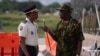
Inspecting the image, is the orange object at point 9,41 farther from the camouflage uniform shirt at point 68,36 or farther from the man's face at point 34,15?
the camouflage uniform shirt at point 68,36

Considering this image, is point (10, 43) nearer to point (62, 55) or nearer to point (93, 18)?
point (93, 18)

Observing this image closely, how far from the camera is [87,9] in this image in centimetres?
1142

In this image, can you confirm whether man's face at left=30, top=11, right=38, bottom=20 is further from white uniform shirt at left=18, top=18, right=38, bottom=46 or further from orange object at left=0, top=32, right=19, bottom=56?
orange object at left=0, top=32, right=19, bottom=56

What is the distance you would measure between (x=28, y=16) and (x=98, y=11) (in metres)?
4.55

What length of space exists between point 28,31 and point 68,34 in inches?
27.8

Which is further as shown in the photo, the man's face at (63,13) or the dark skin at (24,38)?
the dark skin at (24,38)

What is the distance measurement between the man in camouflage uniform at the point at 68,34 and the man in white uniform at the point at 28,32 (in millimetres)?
381

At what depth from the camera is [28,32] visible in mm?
6625

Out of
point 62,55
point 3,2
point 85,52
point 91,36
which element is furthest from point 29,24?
point 3,2

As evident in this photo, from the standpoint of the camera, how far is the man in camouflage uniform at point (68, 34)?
20.9ft

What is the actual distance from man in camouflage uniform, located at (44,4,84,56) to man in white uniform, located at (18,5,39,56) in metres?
0.38

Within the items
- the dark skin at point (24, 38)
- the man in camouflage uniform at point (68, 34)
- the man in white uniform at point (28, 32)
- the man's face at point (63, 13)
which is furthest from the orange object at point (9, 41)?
the man's face at point (63, 13)

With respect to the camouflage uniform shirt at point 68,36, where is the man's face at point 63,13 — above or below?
above

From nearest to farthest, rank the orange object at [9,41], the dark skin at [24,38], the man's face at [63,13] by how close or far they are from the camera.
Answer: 1. the man's face at [63,13]
2. the dark skin at [24,38]
3. the orange object at [9,41]
